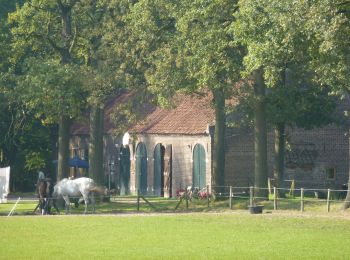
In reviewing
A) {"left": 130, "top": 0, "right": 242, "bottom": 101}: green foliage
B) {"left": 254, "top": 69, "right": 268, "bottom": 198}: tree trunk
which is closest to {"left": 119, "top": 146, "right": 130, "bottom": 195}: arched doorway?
{"left": 130, "top": 0, "right": 242, "bottom": 101}: green foliage

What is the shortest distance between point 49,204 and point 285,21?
686 inches

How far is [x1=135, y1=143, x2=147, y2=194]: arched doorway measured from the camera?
214 ft

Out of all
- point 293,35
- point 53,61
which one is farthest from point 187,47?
point 293,35

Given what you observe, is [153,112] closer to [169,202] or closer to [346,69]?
[169,202]

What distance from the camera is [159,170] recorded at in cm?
6388

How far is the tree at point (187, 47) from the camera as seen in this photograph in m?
43.5

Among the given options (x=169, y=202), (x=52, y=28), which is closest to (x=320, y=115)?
(x=169, y=202)

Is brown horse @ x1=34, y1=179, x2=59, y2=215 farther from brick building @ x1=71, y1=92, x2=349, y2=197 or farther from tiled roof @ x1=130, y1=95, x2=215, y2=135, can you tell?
tiled roof @ x1=130, y1=95, x2=215, y2=135

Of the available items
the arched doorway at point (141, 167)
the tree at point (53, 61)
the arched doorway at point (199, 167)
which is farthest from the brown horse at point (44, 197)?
the arched doorway at point (141, 167)

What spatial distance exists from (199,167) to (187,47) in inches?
627

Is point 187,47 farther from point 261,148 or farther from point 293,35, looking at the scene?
point 293,35

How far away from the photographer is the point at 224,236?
3262 centimetres

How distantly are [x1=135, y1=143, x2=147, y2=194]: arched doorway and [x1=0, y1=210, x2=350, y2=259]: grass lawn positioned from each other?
21.0 metres

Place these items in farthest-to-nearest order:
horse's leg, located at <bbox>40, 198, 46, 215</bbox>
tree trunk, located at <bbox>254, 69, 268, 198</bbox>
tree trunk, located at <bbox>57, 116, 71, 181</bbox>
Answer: tree trunk, located at <bbox>57, 116, 71, 181</bbox>
tree trunk, located at <bbox>254, 69, 268, 198</bbox>
horse's leg, located at <bbox>40, 198, 46, 215</bbox>
